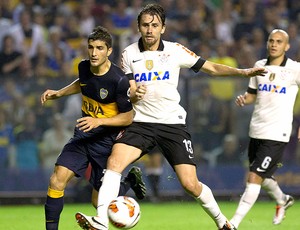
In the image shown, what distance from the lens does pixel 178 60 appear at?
28.9 feet

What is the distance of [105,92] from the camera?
8.53m

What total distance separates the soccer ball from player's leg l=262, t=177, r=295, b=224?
3191mm

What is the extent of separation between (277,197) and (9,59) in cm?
694

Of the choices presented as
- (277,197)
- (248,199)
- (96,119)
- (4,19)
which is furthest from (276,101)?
(4,19)

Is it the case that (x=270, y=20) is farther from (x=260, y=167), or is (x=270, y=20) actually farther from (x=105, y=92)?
(x=105, y=92)

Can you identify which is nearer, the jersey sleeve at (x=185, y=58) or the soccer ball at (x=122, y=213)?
the soccer ball at (x=122, y=213)

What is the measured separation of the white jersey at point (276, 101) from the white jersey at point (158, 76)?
185cm

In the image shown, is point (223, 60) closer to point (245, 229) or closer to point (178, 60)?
point (245, 229)

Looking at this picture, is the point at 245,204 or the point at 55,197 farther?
the point at 245,204

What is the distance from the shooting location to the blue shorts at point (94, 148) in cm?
868

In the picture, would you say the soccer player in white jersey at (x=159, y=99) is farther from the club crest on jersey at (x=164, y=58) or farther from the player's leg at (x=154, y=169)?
the player's leg at (x=154, y=169)

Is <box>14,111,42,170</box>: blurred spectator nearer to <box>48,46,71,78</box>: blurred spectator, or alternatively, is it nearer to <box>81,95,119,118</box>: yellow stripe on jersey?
<box>48,46,71,78</box>: blurred spectator

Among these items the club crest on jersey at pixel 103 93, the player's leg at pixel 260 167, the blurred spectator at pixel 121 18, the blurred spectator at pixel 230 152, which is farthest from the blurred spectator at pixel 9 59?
the club crest on jersey at pixel 103 93

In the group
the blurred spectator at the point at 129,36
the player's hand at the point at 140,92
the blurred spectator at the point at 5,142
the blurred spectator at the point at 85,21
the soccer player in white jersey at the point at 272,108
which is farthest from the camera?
the blurred spectator at the point at 85,21
